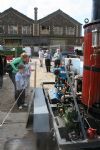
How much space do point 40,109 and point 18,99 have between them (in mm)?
2659

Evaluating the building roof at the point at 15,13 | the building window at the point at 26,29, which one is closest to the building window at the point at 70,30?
the building roof at the point at 15,13

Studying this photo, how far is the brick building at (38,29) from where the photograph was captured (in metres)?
65.2

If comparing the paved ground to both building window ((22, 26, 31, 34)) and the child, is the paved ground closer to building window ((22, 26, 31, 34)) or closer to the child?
the child

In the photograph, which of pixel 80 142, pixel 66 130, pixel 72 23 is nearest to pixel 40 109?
pixel 66 130

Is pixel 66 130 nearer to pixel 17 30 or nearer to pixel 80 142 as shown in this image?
pixel 80 142

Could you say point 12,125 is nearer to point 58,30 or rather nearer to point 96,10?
point 96,10

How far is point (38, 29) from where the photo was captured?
68.0 metres

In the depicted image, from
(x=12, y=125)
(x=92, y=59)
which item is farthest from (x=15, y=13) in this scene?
(x=92, y=59)

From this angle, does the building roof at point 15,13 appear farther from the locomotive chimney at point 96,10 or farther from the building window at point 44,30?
the locomotive chimney at point 96,10

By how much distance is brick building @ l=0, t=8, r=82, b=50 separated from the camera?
65.2 meters

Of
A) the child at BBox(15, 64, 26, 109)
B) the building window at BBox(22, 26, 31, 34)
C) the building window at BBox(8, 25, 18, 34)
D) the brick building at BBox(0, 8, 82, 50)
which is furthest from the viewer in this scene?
the building window at BBox(22, 26, 31, 34)

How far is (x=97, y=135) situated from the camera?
4906mm

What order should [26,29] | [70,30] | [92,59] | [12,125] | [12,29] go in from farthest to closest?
[70,30] → [26,29] → [12,29] → [12,125] → [92,59]

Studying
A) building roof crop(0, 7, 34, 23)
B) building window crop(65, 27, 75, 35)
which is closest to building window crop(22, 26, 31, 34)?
building roof crop(0, 7, 34, 23)
